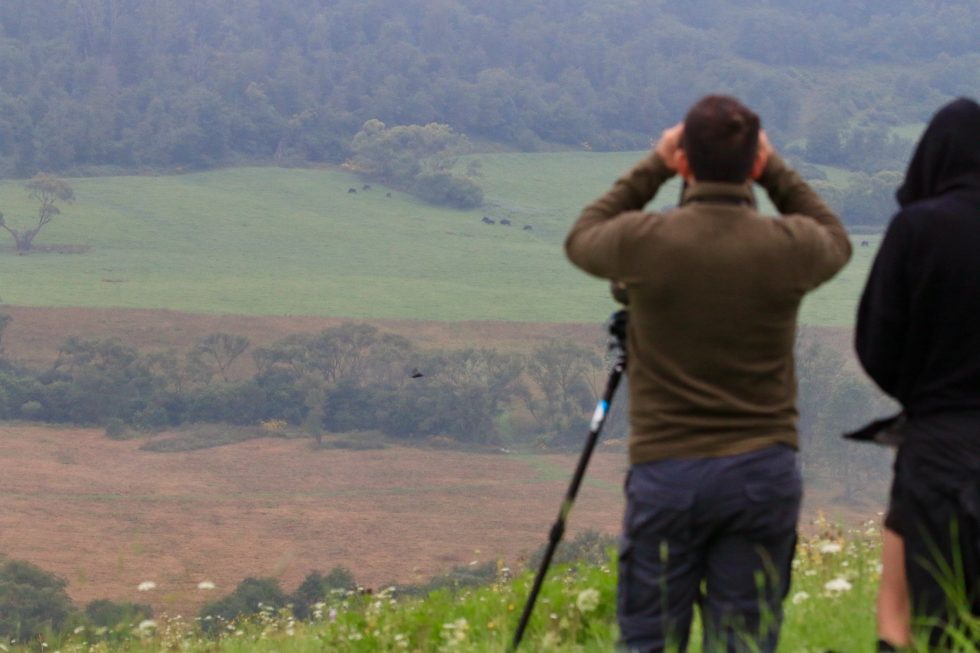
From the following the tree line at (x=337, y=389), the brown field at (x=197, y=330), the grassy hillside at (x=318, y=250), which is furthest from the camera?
the grassy hillside at (x=318, y=250)

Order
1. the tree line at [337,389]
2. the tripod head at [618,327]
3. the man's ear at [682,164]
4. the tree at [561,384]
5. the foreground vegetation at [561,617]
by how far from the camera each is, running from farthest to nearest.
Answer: the tree line at [337,389] < the tree at [561,384] < the foreground vegetation at [561,617] < the tripod head at [618,327] < the man's ear at [682,164]

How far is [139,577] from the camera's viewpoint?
155 feet

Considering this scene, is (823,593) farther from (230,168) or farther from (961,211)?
(230,168)

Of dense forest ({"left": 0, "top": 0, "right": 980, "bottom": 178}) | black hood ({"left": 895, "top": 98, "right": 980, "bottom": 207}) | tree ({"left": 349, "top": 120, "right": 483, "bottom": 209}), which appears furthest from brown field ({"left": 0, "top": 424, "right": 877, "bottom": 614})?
dense forest ({"left": 0, "top": 0, "right": 980, "bottom": 178})

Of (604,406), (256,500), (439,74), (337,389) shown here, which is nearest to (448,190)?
(439,74)

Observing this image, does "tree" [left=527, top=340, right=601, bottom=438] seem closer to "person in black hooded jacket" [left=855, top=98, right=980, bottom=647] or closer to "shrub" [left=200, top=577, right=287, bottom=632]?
"shrub" [left=200, top=577, right=287, bottom=632]

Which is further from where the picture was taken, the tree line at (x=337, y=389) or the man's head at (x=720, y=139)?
the tree line at (x=337, y=389)

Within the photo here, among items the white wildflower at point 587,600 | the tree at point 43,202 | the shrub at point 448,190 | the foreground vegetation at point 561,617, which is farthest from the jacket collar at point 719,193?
the shrub at point 448,190

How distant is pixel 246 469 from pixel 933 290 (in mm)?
75278

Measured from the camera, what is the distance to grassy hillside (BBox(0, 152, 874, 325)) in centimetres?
9800

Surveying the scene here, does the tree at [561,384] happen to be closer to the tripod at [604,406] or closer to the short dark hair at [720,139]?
the tripod at [604,406]

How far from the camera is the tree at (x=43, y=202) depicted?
341ft

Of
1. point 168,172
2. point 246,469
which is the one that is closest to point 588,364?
point 246,469

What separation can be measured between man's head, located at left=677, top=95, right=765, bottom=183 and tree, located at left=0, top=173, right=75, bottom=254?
10631cm
